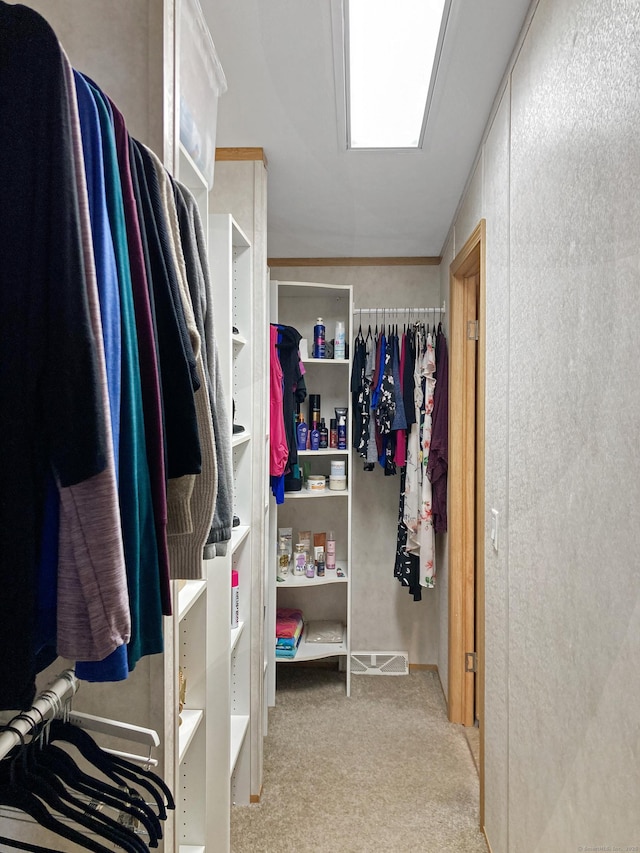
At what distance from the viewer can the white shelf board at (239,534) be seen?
2.00 meters

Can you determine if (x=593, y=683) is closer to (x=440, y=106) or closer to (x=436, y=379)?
(x=440, y=106)

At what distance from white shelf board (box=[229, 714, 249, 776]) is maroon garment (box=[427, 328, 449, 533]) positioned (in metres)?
1.47

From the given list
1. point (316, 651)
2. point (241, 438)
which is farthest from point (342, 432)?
point (241, 438)

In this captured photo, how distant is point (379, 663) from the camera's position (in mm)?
3533

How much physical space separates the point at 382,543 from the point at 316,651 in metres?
0.77

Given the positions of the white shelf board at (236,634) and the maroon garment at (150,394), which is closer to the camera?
the maroon garment at (150,394)

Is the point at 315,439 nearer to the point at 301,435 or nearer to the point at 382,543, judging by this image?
the point at 301,435

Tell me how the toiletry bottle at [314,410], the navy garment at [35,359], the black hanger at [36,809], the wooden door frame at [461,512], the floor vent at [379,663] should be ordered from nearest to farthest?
the navy garment at [35,359], the black hanger at [36,809], the wooden door frame at [461,512], the toiletry bottle at [314,410], the floor vent at [379,663]

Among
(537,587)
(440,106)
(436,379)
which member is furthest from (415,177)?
(537,587)

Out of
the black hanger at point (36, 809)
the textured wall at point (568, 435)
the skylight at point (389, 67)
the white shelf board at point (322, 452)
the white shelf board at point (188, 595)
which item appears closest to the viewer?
the black hanger at point (36, 809)

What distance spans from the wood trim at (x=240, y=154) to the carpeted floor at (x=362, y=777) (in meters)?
2.47

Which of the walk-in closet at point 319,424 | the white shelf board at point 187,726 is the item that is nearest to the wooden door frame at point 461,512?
the walk-in closet at point 319,424

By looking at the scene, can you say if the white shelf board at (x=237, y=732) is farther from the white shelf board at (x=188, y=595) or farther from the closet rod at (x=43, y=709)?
the closet rod at (x=43, y=709)

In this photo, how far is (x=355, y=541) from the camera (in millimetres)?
3658
